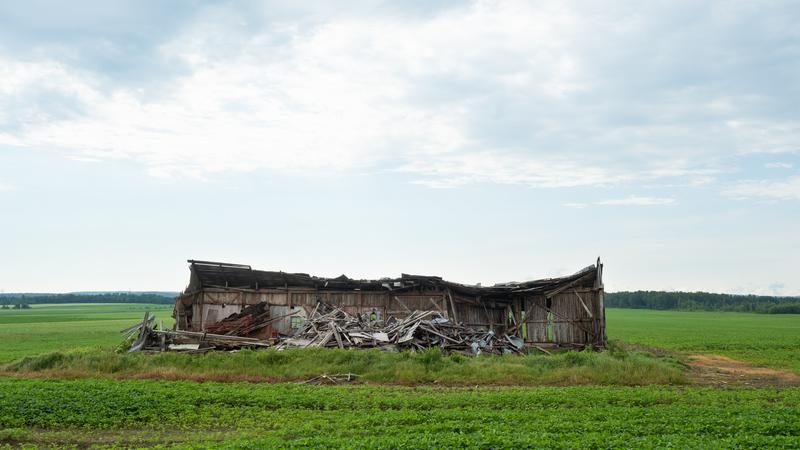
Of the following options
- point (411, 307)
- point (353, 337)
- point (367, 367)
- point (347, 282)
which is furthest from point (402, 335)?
point (347, 282)

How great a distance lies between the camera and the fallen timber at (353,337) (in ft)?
80.9

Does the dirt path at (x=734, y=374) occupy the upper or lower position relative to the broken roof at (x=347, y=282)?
lower

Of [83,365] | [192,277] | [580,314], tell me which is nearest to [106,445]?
[83,365]

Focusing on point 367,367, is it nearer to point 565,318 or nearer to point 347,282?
point 347,282

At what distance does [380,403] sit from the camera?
599 inches

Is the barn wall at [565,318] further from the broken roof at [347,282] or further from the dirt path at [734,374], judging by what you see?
the dirt path at [734,374]

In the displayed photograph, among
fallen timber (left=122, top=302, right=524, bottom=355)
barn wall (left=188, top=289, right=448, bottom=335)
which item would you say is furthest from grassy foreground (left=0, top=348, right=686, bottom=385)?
barn wall (left=188, top=289, right=448, bottom=335)

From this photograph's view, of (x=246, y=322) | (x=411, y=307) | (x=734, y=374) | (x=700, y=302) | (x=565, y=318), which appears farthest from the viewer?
(x=700, y=302)

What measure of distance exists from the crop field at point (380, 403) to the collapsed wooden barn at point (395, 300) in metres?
4.89

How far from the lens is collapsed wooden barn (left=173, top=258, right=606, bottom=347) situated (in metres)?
27.6

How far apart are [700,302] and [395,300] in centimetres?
11279

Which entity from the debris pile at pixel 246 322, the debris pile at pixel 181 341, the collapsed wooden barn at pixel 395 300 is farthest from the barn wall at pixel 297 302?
the debris pile at pixel 181 341

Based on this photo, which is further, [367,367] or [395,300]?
[395,300]

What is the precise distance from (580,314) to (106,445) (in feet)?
70.4
